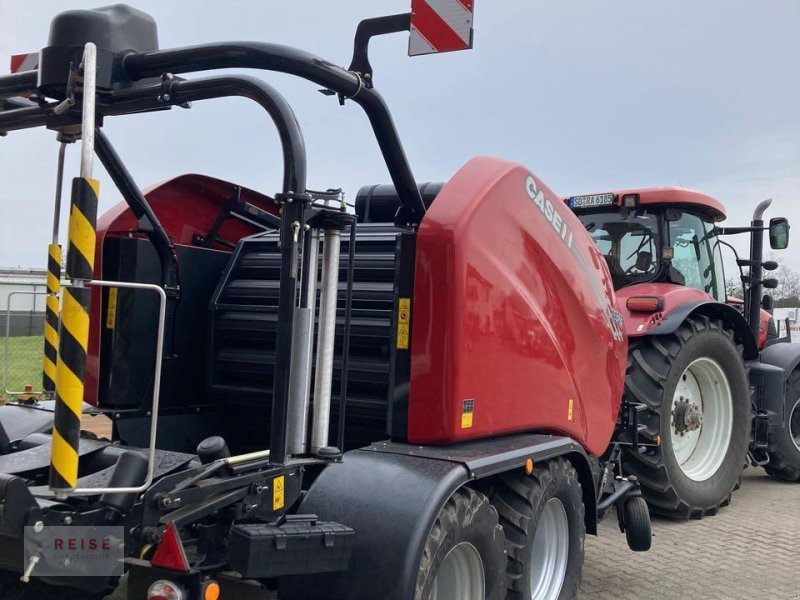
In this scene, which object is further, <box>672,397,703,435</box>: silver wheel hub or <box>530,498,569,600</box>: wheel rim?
<box>672,397,703,435</box>: silver wheel hub

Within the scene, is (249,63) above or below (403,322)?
above

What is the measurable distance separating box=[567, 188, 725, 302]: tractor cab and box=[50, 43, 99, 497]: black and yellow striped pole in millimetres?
4865

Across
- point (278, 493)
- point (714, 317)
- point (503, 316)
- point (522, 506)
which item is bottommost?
point (522, 506)

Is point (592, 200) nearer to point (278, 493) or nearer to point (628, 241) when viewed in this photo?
point (628, 241)

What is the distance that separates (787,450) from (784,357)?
849mm

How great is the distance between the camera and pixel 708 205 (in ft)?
21.4

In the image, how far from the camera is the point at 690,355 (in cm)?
586

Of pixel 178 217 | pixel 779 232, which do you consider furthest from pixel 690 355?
pixel 178 217

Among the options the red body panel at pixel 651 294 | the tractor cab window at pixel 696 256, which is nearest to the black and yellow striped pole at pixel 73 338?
the red body panel at pixel 651 294

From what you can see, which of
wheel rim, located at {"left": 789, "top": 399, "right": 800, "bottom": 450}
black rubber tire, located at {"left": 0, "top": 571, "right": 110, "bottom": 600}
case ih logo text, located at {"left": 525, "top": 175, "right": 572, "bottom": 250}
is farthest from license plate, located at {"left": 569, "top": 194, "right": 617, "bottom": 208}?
black rubber tire, located at {"left": 0, "top": 571, "right": 110, "bottom": 600}

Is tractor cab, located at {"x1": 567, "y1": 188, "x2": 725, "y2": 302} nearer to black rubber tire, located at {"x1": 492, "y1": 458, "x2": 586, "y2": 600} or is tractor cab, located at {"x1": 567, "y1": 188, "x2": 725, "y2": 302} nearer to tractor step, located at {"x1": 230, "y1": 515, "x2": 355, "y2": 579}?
black rubber tire, located at {"x1": 492, "y1": 458, "x2": 586, "y2": 600}

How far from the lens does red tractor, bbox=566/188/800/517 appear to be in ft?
18.6

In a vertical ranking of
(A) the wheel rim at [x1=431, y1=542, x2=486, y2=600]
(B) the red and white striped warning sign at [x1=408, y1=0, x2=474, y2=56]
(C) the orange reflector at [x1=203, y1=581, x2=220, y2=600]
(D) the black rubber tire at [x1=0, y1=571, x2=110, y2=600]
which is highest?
(B) the red and white striped warning sign at [x1=408, y1=0, x2=474, y2=56]

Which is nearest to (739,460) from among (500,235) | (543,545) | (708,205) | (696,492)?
(696,492)
